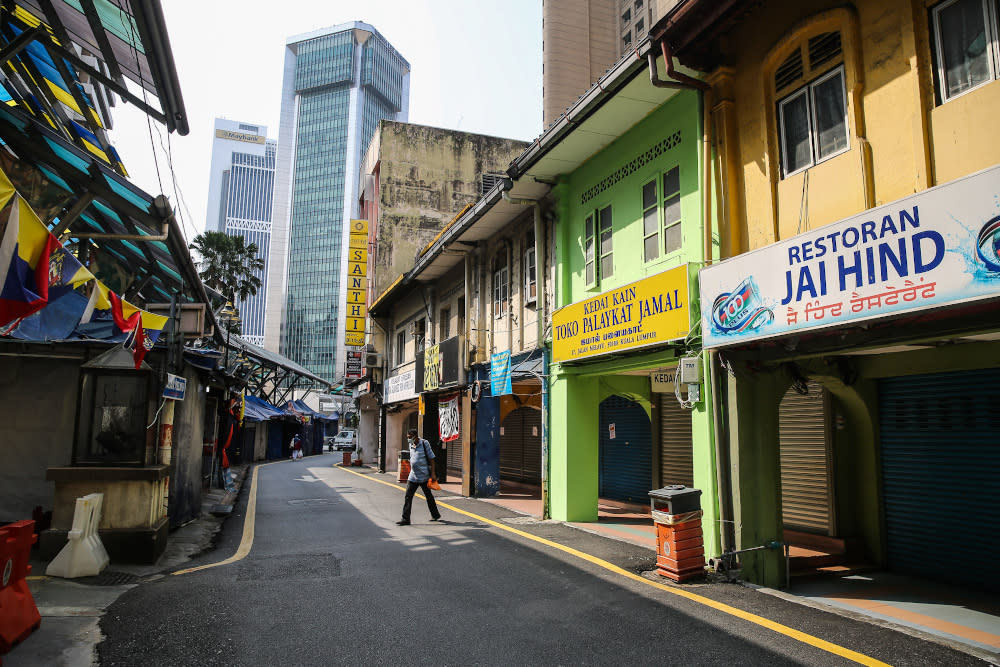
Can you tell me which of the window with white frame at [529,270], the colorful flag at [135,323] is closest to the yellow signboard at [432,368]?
the window with white frame at [529,270]

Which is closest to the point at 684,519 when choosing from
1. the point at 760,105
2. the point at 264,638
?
the point at 264,638

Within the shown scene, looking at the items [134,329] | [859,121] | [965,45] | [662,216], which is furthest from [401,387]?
[965,45]

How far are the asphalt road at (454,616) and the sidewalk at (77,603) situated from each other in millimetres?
182

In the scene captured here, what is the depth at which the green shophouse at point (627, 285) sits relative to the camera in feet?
29.1

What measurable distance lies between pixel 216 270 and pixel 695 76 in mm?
39603

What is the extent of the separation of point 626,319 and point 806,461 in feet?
12.0

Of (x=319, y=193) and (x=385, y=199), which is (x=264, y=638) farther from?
(x=319, y=193)

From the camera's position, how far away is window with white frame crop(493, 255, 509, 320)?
1594 centimetres

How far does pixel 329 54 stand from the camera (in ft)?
531

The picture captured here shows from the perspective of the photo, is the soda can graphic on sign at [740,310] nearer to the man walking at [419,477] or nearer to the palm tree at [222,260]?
the man walking at [419,477]

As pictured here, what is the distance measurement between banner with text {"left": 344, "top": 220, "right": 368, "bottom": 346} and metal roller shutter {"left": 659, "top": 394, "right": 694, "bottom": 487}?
18.7m

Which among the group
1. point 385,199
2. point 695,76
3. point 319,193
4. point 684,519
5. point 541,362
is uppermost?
point 319,193

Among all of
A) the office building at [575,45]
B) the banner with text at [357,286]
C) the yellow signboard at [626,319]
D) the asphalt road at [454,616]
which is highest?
the office building at [575,45]

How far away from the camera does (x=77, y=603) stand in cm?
630
